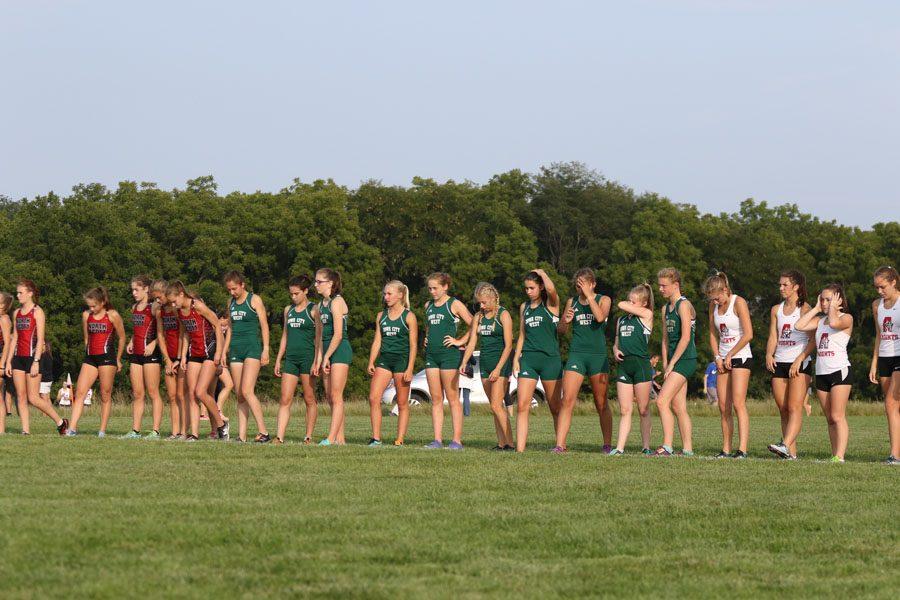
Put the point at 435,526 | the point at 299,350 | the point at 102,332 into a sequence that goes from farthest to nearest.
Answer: the point at 102,332
the point at 299,350
the point at 435,526

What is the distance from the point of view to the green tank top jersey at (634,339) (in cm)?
1536

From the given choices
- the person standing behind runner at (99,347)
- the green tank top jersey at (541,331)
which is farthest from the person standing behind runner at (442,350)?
the person standing behind runner at (99,347)

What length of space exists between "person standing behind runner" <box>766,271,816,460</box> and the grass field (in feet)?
4.18

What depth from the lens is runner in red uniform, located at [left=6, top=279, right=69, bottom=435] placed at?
56.5 feet

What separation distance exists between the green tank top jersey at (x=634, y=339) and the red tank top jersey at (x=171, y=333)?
5816 mm

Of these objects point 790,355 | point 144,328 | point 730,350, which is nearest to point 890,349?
point 790,355

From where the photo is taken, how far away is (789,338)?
1496cm

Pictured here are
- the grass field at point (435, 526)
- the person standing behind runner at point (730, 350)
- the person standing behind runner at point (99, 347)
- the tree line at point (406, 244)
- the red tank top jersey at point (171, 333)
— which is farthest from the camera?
the tree line at point (406, 244)

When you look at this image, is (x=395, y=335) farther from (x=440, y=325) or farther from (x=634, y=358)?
(x=634, y=358)

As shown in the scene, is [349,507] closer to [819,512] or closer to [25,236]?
[819,512]

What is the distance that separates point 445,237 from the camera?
7356cm

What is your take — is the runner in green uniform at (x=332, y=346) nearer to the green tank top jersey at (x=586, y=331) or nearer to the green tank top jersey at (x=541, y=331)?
the green tank top jersey at (x=541, y=331)

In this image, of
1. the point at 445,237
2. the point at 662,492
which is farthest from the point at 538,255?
the point at 662,492

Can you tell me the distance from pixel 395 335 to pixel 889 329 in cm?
556
